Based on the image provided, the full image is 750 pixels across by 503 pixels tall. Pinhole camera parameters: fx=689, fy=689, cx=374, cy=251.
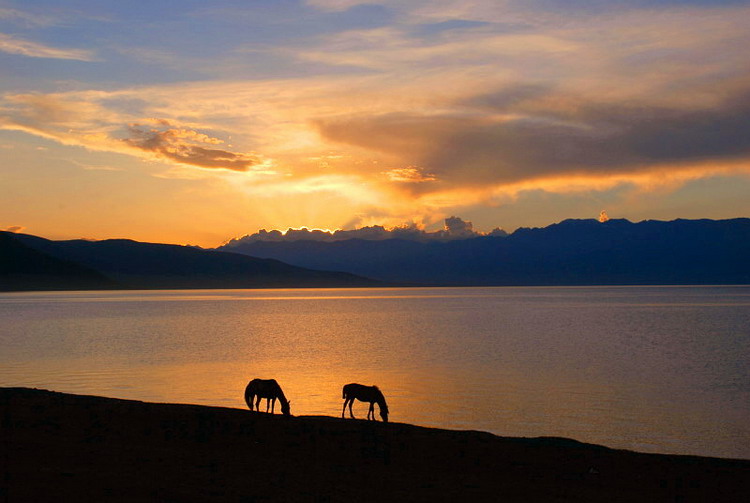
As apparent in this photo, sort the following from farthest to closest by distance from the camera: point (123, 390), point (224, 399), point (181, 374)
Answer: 1. point (181, 374)
2. point (123, 390)
3. point (224, 399)

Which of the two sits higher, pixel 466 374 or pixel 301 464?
pixel 301 464

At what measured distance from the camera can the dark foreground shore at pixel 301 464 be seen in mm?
14367

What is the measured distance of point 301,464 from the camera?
666 inches

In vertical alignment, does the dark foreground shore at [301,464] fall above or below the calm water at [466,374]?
above

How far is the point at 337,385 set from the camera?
126 ft

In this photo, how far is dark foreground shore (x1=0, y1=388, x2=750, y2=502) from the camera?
14.4m

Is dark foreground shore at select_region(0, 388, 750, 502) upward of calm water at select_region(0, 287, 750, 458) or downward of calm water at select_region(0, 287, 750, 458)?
upward

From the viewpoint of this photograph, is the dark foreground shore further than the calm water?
No

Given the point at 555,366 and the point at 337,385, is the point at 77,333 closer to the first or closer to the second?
the point at 337,385

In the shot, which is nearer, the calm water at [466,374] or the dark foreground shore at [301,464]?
the dark foreground shore at [301,464]

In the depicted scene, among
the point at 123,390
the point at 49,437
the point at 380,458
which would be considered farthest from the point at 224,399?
the point at 380,458

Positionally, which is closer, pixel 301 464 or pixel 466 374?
pixel 301 464

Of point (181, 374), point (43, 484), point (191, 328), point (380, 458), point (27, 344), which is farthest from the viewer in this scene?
point (191, 328)

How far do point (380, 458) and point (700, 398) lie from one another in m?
23.5
